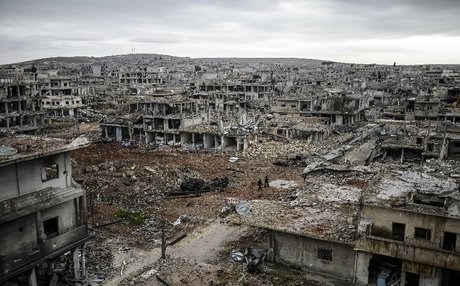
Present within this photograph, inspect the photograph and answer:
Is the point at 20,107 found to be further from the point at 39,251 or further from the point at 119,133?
the point at 39,251

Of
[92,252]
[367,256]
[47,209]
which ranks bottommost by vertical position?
[92,252]

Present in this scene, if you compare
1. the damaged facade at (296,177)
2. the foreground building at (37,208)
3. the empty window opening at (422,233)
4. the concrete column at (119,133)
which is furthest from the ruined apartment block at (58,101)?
the empty window opening at (422,233)

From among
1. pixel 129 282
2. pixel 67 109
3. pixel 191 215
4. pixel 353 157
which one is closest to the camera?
pixel 129 282

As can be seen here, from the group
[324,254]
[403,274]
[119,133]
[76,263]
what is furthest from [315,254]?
[119,133]

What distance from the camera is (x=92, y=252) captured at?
85.4ft

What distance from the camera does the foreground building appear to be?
18.8 meters

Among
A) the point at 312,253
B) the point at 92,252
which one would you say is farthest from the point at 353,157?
the point at 92,252

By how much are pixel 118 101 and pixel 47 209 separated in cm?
7725

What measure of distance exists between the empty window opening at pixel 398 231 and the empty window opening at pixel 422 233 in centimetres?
56

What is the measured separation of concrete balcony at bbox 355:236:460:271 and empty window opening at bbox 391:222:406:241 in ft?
1.67

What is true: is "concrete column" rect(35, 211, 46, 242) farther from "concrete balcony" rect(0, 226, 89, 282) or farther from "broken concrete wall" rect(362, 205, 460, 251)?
"broken concrete wall" rect(362, 205, 460, 251)

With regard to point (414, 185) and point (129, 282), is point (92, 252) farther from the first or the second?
point (414, 185)

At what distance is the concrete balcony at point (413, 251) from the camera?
19.3m

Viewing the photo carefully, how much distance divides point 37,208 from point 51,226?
8.22ft
